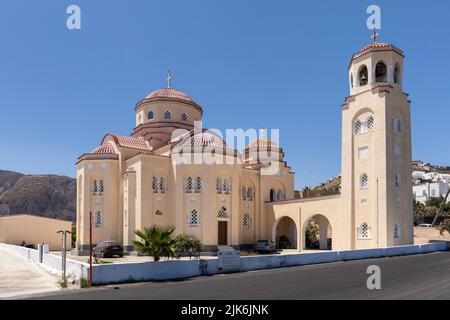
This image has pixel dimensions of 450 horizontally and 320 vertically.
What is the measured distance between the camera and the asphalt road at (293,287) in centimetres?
1214

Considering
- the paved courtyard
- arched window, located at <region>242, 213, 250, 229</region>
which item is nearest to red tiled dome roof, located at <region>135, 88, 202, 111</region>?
arched window, located at <region>242, 213, 250, 229</region>

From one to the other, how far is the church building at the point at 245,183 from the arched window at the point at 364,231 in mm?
71

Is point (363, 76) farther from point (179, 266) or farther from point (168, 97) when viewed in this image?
point (179, 266)

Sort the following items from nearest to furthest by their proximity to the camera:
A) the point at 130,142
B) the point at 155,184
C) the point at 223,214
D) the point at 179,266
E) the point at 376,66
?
1. the point at 179,266
2. the point at 376,66
3. the point at 155,184
4. the point at 223,214
5. the point at 130,142

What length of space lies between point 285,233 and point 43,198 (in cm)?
10359

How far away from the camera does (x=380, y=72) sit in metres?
32.5

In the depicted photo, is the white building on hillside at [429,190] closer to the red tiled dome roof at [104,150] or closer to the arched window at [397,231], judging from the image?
the arched window at [397,231]

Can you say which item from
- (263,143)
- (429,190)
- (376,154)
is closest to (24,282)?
(376,154)

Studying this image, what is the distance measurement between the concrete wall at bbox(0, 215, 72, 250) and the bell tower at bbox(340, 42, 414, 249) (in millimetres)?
35335
